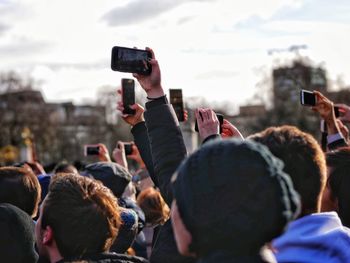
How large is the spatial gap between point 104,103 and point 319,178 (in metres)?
68.2

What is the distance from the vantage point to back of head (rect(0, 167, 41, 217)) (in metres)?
4.60

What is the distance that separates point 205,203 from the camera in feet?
7.61

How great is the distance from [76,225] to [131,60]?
40.9 inches

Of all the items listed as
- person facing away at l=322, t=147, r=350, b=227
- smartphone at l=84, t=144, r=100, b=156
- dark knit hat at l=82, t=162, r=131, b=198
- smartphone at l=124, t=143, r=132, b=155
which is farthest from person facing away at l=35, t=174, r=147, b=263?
smartphone at l=84, t=144, r=100, b=156

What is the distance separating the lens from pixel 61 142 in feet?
215

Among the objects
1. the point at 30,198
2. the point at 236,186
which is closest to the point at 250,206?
the point at 236,186

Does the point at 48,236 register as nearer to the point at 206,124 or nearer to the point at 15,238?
the point at 15,238

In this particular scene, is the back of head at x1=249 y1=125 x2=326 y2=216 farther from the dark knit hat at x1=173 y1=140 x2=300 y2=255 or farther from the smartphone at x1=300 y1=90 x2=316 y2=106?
the smartphone at x1=300 y1=90 x2=316 y2=106

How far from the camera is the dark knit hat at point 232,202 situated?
2.31 m

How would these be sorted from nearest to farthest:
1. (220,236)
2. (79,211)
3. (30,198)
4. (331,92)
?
(220,236)
(79,211)
(30,198)
(331,92)

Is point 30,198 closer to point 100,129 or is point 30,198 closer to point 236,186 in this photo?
point 236,186

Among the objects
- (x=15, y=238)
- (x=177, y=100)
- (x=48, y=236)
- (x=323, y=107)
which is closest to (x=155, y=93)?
(x=48, y=236)

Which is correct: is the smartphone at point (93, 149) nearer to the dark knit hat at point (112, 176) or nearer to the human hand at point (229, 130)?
the dark knit hat at point (112, 176)

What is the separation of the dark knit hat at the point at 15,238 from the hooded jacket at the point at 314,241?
1542 mm
